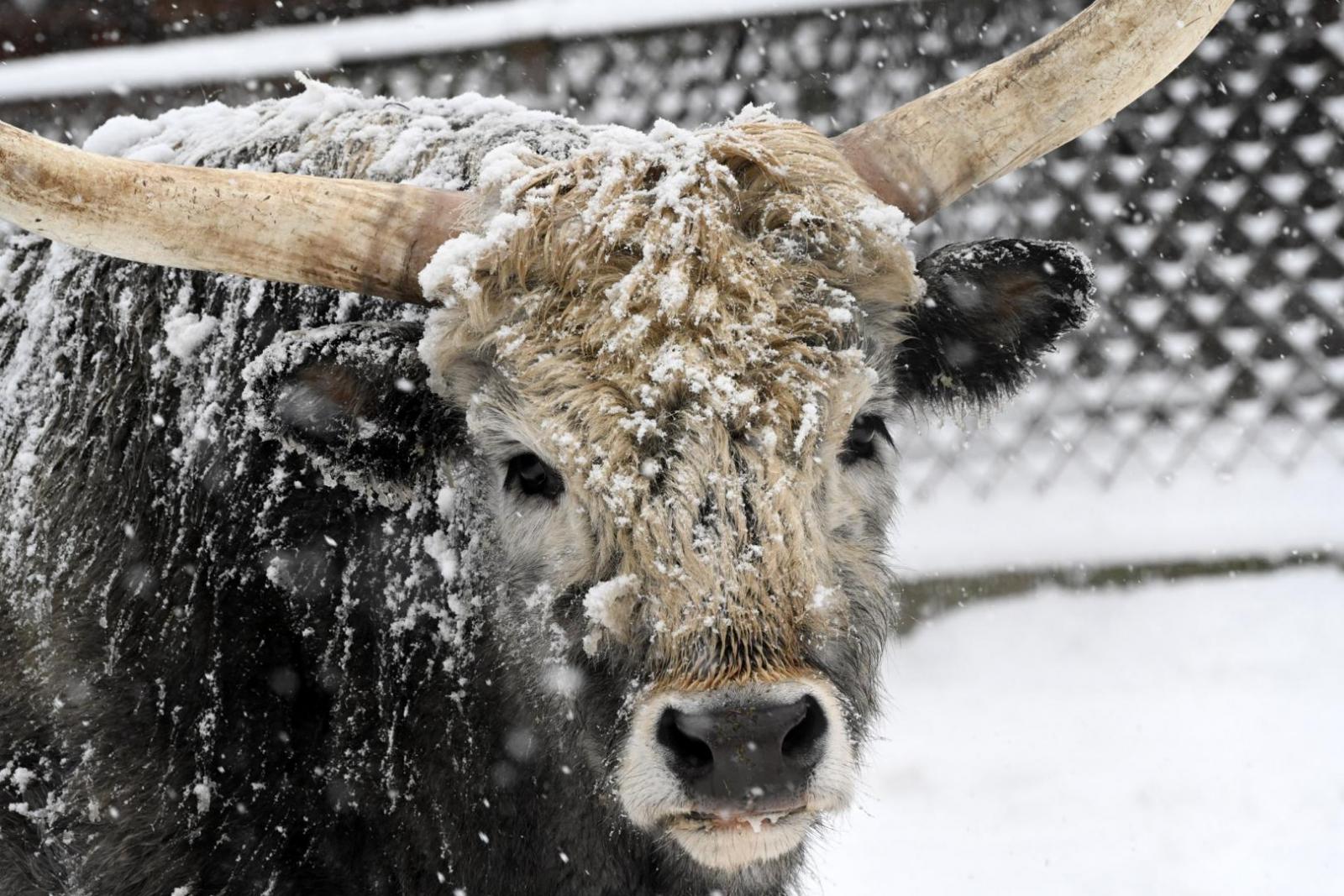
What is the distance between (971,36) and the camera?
7684 mm

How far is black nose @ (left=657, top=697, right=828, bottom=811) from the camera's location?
2.18 metres

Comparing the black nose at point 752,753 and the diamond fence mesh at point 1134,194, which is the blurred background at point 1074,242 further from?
the black nose at point 752,753

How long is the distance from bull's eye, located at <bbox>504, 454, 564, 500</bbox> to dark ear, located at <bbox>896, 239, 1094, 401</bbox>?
2.97ft

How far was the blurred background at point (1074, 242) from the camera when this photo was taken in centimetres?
695

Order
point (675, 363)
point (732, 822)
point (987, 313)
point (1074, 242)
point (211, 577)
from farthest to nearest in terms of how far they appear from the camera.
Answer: point (1074, 242) → point (987, 313) → point (211, 577) → point (675, 363) → point (732, 822)

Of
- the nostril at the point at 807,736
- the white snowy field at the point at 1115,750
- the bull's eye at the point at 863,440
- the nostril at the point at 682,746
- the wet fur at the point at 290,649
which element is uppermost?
the bull's eye at the point at 863,440

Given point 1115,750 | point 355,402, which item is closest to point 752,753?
point 355,402

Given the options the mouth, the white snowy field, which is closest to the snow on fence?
the white snowy field

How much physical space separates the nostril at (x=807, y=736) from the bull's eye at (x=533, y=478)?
71 centimetres

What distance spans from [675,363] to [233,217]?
88 centimetres

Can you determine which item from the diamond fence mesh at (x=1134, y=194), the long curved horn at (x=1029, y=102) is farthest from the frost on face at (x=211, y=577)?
the diamond fence mesh at (x=1134, y=194)

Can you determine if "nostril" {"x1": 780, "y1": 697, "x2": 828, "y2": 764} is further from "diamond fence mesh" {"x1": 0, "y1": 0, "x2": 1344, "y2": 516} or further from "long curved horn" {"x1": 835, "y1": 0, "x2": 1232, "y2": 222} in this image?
"diamond fence mesh" {"x1": 0, "y1": 0, "x2": 1344, "y2": 516}

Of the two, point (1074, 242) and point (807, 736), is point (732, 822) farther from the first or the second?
point (1074, 242)

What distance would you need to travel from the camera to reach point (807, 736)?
7.41 feet
